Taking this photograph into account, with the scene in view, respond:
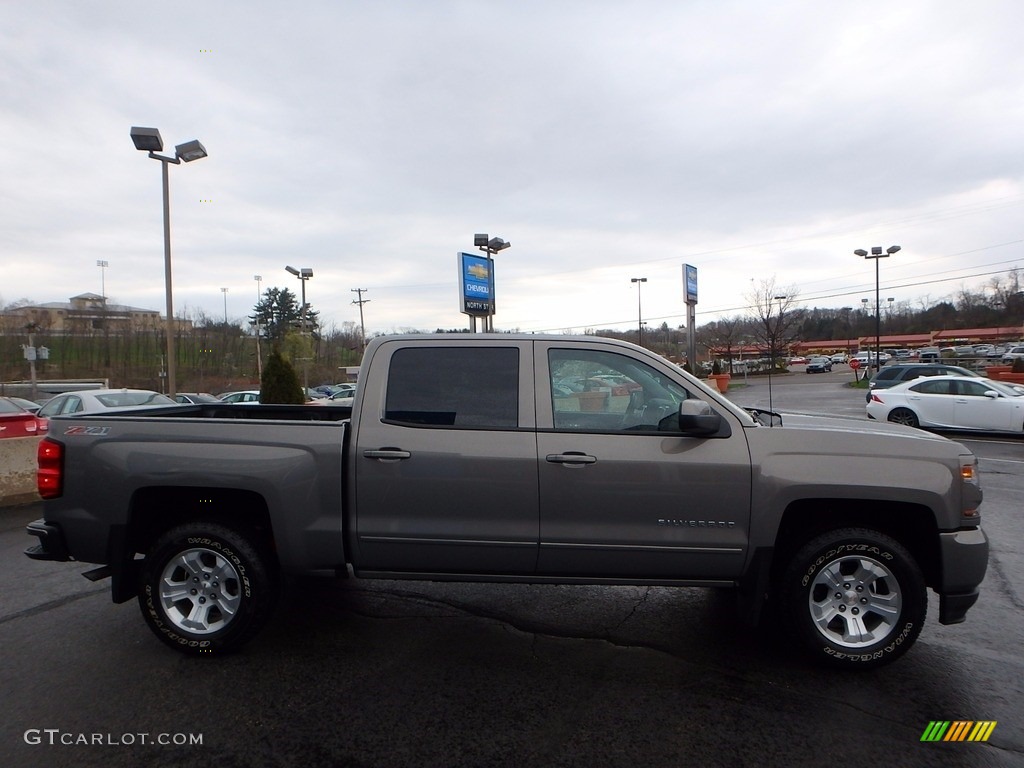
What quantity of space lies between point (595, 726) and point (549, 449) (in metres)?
1.46

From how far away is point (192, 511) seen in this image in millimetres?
4176

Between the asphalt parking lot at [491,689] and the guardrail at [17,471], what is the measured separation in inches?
196

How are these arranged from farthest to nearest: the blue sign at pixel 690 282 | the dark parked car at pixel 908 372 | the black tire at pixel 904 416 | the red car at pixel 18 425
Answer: the blue sign at pixel 690 282 → the dark parked car at pixel 908 372 → the black tire at pixel 904 416 → the red car at pixel 18 425

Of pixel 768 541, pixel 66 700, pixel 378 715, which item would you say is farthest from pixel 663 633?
pixel 66 700

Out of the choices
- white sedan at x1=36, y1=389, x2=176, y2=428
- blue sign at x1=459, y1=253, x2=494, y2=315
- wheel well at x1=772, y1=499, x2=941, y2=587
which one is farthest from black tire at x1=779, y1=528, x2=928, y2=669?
blue sign at x1=459, y1=253, x2=494, y2=315

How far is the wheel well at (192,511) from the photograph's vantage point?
404 cm

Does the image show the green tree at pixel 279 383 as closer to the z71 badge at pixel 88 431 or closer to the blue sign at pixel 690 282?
the z71 badge at pixel 88 431

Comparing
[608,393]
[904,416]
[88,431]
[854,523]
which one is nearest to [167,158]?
[88,431]

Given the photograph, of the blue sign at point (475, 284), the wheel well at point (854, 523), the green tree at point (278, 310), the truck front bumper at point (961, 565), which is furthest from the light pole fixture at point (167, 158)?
the green tree at point (278, 310)

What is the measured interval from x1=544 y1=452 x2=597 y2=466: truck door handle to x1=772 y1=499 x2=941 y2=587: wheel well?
124cm

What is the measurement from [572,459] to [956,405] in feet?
51.4

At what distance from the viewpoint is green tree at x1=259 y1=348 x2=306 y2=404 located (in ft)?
57.0

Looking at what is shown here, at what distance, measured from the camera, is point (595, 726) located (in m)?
3.19

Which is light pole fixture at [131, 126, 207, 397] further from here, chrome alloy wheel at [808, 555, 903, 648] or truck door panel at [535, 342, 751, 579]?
chrome alloy wheel at [808, 555, 903, 648]
